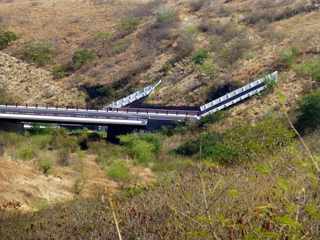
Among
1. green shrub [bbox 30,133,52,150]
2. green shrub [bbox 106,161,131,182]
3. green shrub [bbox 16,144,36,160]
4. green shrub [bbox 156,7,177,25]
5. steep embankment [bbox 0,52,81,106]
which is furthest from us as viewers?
green shrub [bbox 156,7,177,25]

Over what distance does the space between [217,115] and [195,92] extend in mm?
7717

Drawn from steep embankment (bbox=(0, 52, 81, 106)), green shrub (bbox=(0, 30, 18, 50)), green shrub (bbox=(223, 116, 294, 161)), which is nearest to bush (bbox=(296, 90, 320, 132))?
green shrub (bbox=(223, 116, 294, 161))

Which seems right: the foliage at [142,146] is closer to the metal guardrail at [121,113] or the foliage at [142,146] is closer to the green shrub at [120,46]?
the metal guardrail at [121,113]

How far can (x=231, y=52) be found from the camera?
5116 centimetres

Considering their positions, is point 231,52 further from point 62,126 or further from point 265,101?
point 62,126

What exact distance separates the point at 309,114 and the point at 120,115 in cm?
1393

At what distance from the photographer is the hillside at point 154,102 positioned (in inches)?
376

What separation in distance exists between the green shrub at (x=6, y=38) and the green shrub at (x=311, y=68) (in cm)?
3549

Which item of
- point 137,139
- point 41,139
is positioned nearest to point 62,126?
point 41,139

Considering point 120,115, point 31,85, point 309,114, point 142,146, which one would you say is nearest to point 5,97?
point 31,85

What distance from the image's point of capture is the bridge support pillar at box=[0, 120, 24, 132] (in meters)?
41.9

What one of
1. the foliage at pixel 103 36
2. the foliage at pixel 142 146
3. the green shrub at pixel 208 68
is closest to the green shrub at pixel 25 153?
the foliage at pixel 142 146

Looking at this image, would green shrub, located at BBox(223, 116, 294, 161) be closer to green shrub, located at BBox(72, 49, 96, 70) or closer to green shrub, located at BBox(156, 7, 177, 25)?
green shrub, located at BBox(72, 49, 96, 70)

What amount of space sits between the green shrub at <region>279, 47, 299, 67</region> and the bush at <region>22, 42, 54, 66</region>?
2706 centimetres
